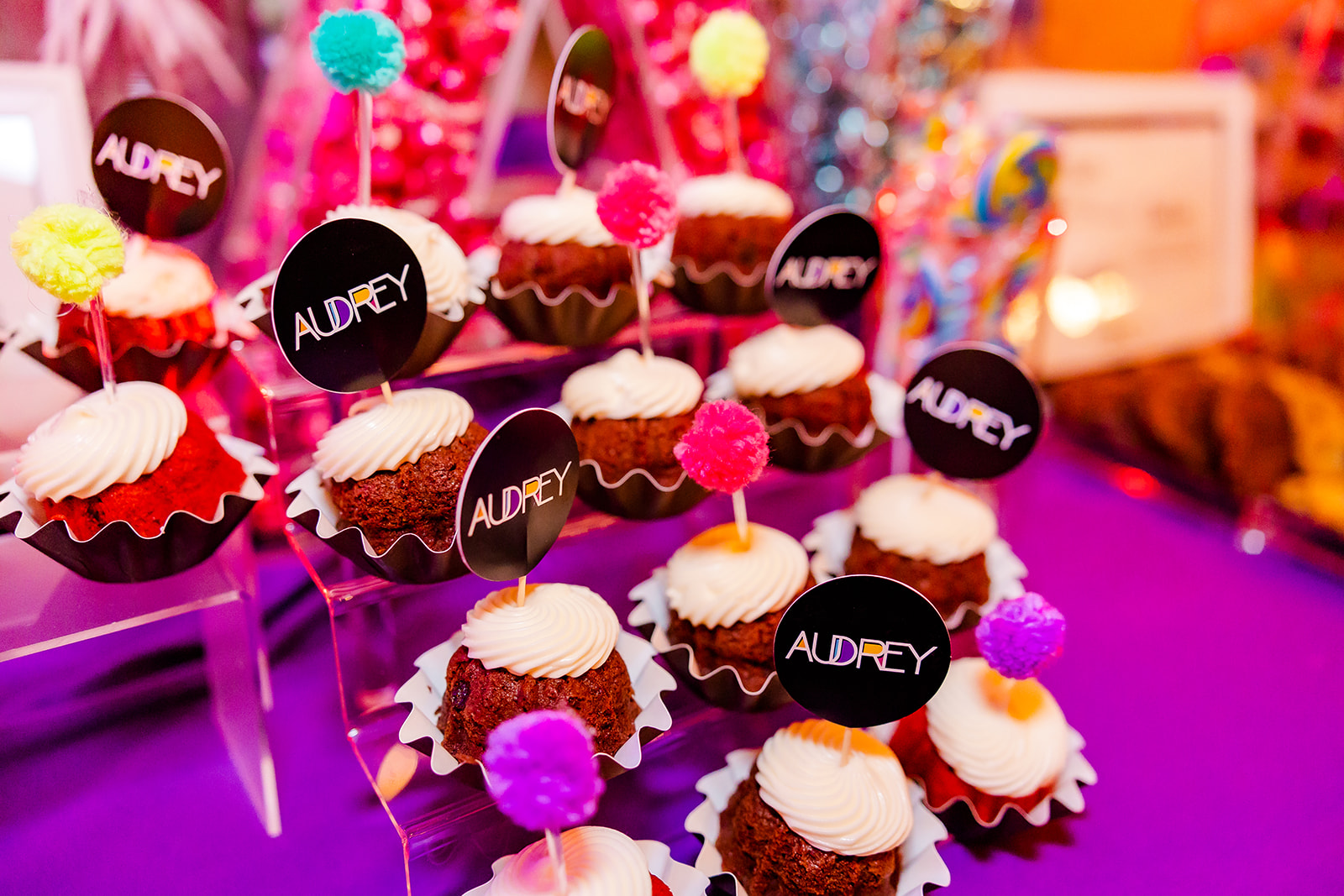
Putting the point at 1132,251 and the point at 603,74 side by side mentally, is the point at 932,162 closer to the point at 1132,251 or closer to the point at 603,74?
the point at 603,74

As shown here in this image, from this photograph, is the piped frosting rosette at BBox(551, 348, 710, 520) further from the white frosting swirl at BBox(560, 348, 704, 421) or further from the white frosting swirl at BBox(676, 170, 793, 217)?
the white frosting swirl at BBox(676, 170, 793, 217)

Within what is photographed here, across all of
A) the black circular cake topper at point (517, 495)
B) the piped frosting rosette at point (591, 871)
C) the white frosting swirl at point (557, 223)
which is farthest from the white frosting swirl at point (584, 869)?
the white frosting swirl at point (557, 223)

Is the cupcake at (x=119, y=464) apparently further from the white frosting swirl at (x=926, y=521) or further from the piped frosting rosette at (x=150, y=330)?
the white frosting swirl at (x=926, y=521)

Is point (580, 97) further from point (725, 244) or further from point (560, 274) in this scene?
point (725, 244)

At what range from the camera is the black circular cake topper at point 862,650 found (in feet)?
4.42

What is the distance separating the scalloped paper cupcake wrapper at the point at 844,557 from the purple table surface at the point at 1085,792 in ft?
1.13

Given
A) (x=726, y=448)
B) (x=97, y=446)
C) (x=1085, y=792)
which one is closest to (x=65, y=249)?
(x=97, y=446)

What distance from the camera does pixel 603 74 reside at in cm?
202

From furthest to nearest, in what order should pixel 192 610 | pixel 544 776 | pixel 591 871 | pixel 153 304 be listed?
1. pixel 153 304
2. pixel 192 610
3. pixel 591 871
4. pixel 544 776

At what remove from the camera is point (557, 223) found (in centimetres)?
199

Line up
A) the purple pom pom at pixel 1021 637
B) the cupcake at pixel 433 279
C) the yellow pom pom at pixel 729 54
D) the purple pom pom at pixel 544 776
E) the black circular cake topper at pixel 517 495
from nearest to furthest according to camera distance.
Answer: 1. the purple pom pom at pixel 544 776
2. the black circular cake topper at pixel 517 495
3. the purple pom pom at pixel 1021 637
4. the cupcake at pixel 433 279
5. the yellow pom pom at pixel 729 54

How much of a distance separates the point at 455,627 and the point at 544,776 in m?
0.75

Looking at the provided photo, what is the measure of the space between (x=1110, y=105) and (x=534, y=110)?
226cm

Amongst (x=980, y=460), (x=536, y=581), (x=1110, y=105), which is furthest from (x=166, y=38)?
(x=1110, y=105)
